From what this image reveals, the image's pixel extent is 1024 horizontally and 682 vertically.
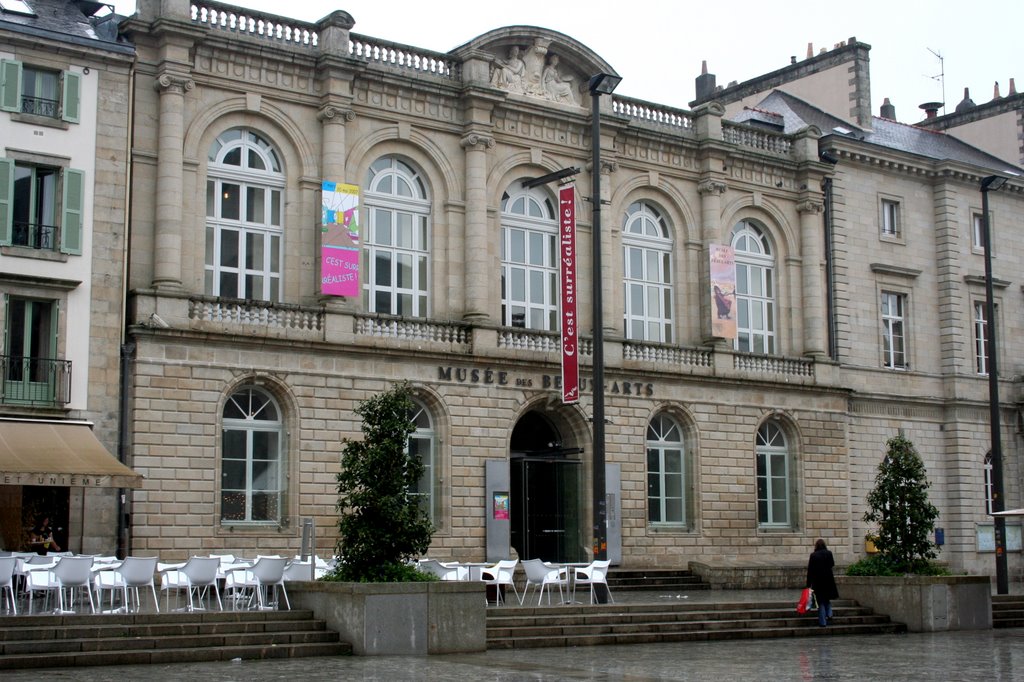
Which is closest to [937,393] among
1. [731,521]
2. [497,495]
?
[731,521]

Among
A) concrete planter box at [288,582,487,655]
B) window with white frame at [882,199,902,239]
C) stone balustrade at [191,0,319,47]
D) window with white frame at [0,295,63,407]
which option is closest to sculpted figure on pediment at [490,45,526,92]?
stone balustrade at [191,0,319,47]

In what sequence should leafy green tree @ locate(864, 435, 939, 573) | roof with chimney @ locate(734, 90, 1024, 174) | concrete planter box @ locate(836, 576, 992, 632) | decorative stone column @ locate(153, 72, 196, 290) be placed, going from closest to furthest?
concrete planter box @ locate(836, 576, 992, 632)
leafy green tree @ locate(864, 435, 939, 573)
decorative stone column @ locate(153, 72, 196, 290)
roof with chimney @ locate(734, 90, 1024, 174)

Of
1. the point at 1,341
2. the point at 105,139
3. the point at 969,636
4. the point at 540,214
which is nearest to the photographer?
the point at 969,636

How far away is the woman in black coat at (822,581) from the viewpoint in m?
24.5

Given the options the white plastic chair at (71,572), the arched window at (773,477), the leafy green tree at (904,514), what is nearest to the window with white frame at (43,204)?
the white plastic chair at (71,572)

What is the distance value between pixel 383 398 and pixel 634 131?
17.4 m

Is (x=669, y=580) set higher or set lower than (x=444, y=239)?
lower

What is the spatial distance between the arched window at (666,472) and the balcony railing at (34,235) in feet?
49.6

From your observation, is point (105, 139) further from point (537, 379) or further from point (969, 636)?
point (969, 636)

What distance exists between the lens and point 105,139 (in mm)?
28141

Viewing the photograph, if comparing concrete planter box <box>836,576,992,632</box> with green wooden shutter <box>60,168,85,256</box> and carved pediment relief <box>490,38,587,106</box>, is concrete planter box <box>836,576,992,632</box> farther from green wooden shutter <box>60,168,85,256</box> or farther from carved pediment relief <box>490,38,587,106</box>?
green wooden shutter <box>60,168,85,256</box>

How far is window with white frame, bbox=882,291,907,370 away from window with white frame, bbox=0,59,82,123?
933 inches

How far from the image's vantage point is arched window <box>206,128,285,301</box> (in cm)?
3011

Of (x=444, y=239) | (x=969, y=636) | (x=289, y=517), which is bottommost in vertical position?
(x=969, y=636)
